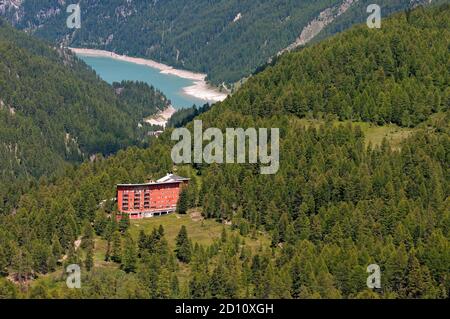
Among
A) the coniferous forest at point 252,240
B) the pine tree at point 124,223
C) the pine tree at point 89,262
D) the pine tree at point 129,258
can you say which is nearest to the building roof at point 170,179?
the coniferous forest at point 252,240

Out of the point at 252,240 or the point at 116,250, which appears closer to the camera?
the point at 116,250

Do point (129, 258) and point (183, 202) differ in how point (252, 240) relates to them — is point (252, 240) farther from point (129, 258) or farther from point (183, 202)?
point (129, 258)

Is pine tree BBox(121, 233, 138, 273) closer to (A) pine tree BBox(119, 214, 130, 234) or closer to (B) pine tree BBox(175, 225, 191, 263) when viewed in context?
(B) pine tree BBox(175, 225, 191, 263)

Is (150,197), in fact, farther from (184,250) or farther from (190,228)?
(184,250)

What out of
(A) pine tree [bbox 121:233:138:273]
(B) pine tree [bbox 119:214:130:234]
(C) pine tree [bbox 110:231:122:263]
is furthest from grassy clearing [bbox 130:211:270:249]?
(A) pine tree [bbox 121:233:138:273]

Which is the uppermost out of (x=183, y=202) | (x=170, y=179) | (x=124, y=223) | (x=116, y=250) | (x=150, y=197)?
(x=170, y=179)

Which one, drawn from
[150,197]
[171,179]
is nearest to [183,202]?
[171,179]

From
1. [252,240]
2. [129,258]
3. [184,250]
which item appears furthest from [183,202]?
[129,258]

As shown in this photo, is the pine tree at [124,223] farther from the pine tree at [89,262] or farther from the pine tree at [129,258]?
the pine tree at [89,262]

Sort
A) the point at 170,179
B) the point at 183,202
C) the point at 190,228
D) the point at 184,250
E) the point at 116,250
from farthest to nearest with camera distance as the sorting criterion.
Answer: the point at 170,179, the point at 183,202, the point at 190,228, the point at 184,250, the point at 116,250

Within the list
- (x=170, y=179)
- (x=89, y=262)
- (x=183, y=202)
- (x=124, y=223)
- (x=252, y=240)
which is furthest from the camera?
(x=170, y=179)

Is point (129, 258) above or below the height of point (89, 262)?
above
